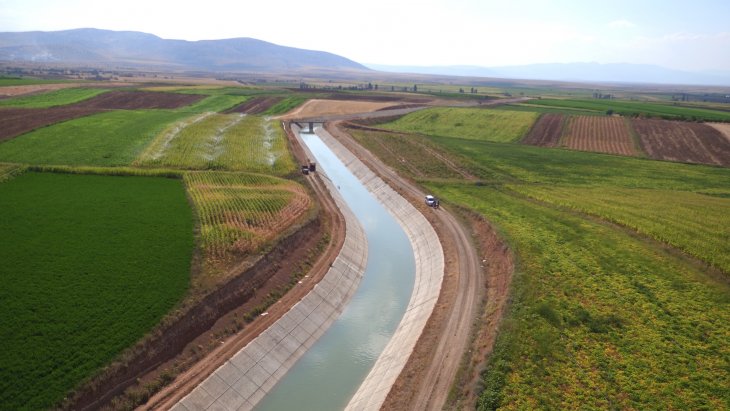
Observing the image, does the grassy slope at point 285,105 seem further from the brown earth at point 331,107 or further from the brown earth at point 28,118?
the brown earth at point 28,118

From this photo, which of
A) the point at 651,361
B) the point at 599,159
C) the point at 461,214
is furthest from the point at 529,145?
the point at 651,361

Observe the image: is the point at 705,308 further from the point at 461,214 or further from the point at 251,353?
the point at 251,353

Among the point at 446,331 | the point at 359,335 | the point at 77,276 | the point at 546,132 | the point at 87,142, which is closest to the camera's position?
the point at 77,276

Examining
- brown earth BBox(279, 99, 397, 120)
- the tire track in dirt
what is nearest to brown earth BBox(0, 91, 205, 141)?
brown earth BBox(279, 99, 397, 120)

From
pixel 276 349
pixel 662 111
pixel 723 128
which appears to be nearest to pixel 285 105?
pixel 723 128

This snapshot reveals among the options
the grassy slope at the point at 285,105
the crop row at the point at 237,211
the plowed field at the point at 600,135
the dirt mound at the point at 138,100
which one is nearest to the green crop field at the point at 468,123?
the plowed field at the point at 600,135

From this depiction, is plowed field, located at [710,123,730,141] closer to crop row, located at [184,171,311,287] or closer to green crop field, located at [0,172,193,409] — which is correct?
crop row, located at [184,171,311,287]

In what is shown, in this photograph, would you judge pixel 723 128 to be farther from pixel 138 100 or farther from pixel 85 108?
pixel 138 100
